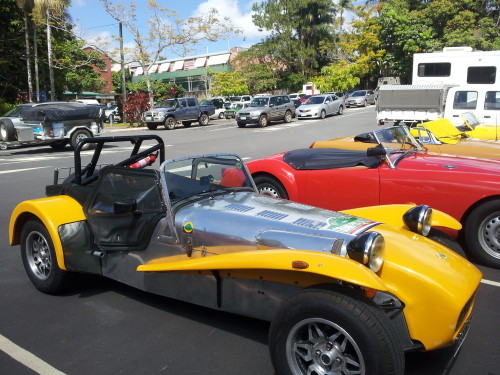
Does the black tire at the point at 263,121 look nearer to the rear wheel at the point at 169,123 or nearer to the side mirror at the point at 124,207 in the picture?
the rear wheel at the point at 169,123

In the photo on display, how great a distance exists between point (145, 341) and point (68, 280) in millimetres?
1217

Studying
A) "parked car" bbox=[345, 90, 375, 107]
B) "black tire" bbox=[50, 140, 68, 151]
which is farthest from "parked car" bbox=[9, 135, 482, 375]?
A: "parked car" bbox=[345, 90, 375, 107]

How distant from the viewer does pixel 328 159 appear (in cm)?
579

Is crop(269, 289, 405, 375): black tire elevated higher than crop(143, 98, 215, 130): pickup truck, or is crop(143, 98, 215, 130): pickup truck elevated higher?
crop(143, 98, 215, 130): pickup truck

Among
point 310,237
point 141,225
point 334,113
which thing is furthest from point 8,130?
point 334,113

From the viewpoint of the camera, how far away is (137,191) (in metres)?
3.92

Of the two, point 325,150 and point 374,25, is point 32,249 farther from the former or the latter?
point 374,25

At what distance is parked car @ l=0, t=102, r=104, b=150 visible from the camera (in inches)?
620

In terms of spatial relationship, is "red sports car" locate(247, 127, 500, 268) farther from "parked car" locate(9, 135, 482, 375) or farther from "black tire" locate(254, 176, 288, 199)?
"parked car" locate(9, 135, 482, 375)

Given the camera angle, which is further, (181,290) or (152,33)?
(152,33)

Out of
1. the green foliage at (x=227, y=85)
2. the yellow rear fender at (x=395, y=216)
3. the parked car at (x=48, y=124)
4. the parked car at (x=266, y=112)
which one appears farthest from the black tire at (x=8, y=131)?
the green foliage at (x=227, y=85)

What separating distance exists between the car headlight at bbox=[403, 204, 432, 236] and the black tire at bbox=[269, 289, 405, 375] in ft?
4.46

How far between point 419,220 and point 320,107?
26895mm

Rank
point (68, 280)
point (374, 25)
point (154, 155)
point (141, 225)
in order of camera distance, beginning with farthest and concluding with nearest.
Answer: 1. point (374, 25)
2. point (154, 155)
3. point (68, 280)
4. point (141, 225)
